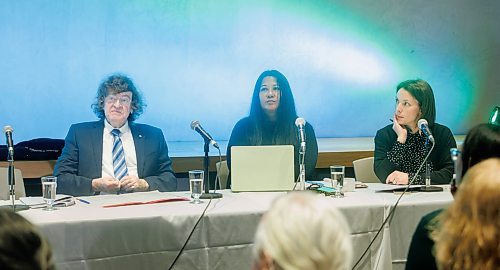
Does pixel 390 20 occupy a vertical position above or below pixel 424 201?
above

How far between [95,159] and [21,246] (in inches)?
93.5

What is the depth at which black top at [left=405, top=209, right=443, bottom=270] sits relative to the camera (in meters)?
1.81

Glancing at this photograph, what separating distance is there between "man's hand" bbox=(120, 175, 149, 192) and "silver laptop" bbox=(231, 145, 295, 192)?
0.48 meters

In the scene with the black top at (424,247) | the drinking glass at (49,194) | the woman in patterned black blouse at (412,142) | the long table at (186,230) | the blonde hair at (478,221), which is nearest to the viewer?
the blonde hair at (478,221)

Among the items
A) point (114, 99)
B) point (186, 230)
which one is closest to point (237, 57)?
point (114, 99)

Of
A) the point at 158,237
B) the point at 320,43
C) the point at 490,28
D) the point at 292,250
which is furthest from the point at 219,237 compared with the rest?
the point at 490,28

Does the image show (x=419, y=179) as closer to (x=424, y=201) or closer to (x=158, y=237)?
(x=424, y=201)

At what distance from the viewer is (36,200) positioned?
2957 millimetres

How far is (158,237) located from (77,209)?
36 centimetres

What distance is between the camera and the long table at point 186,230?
249 centimetres

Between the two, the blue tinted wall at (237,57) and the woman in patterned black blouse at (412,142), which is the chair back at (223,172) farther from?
the blue tinted wall at (237,57)

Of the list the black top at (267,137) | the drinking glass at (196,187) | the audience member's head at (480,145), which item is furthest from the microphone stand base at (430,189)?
the audience member's head at (480,145)

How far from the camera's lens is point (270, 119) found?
3.95 m

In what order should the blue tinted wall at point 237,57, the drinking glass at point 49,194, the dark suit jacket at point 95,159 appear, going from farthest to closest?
the blue tinted wall at point 237,57
the dark suit jacket at point 95,159
the drinking glass at point 49,194
